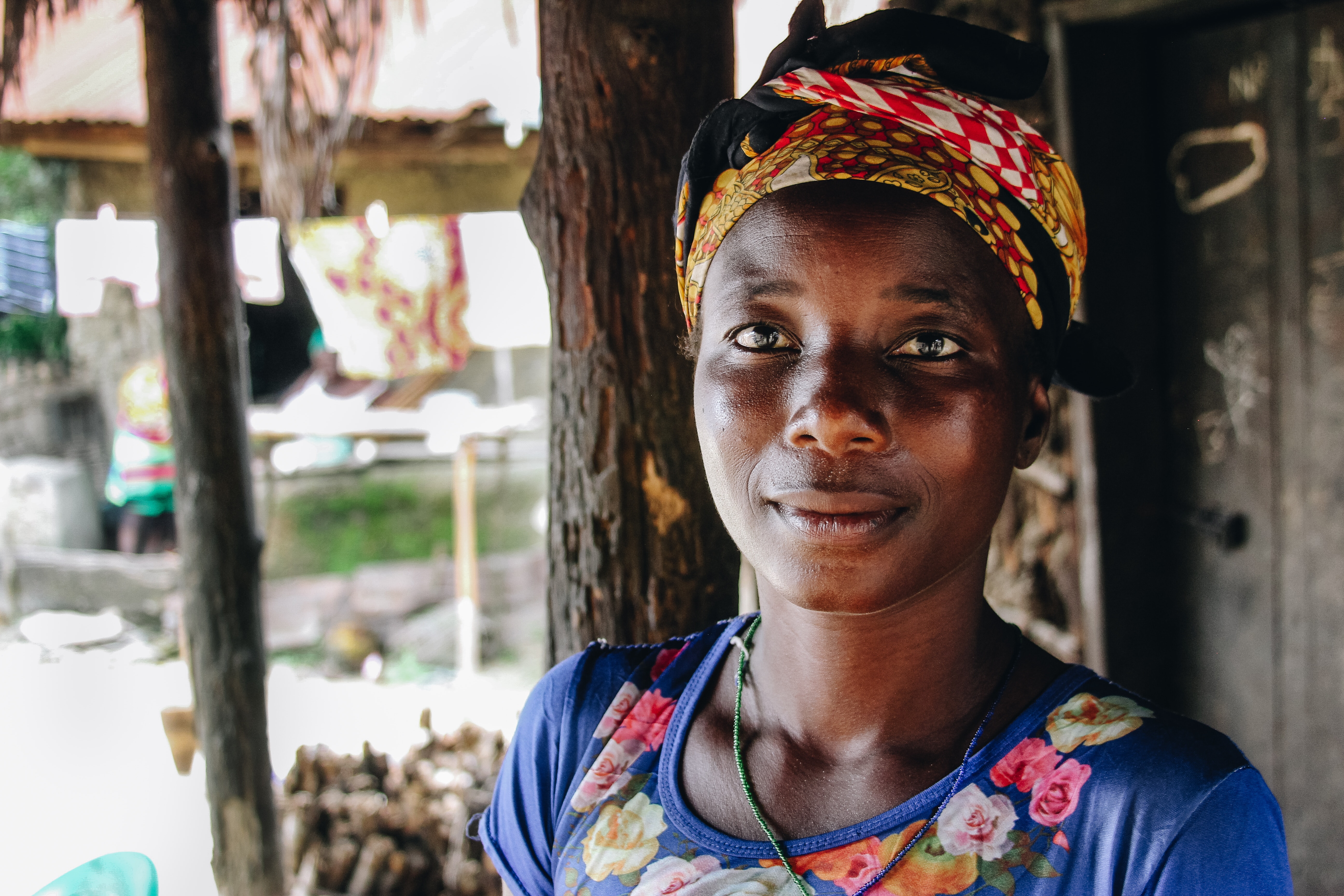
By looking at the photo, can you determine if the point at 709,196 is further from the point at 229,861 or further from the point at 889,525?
the point at 229,861

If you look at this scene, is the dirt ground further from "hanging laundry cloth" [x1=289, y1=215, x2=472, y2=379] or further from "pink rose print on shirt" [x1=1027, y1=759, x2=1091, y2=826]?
"pink rose print on shirt" [x1=1027, y1=759, x2=1091, y2=826]

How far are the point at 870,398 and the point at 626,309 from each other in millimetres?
908

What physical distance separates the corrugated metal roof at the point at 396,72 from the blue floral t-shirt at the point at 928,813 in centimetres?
493

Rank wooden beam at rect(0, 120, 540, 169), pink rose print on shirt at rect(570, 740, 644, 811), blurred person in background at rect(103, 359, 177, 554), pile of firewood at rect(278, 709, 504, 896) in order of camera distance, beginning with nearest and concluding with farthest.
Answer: pink rose print on shirt at rect(570, 740, 644, 811) → pile of firewood at rect(278, 709, 504, 896) → wooden beam at rect(0, 120, 540, 169) → blurred person in background at rect(103, 359, 177, 554)

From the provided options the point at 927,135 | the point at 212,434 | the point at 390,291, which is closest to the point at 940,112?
the point at 927,135

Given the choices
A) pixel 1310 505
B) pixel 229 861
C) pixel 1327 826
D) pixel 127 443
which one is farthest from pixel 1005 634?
pixel 127 443

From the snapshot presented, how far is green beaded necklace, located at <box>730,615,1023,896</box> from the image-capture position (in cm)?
109

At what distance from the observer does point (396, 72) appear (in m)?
6.73

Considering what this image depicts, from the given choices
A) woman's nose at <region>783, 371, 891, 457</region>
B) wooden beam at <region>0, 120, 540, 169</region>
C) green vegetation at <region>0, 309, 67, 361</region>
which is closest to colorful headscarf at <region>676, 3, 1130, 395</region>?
woman's nose at <region>783, 371, 891, 457</region>

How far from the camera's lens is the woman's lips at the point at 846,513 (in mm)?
1088

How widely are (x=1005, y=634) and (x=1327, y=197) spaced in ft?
6.06

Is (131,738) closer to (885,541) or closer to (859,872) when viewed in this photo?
(859,872)

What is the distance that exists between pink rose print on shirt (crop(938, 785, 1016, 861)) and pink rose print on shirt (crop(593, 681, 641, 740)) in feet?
1.45

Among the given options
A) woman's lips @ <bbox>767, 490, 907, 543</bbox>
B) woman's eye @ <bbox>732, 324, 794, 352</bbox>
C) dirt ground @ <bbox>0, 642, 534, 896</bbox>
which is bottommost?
dirt ground @ <bbox>0, 642, 534, 896</bbox>
